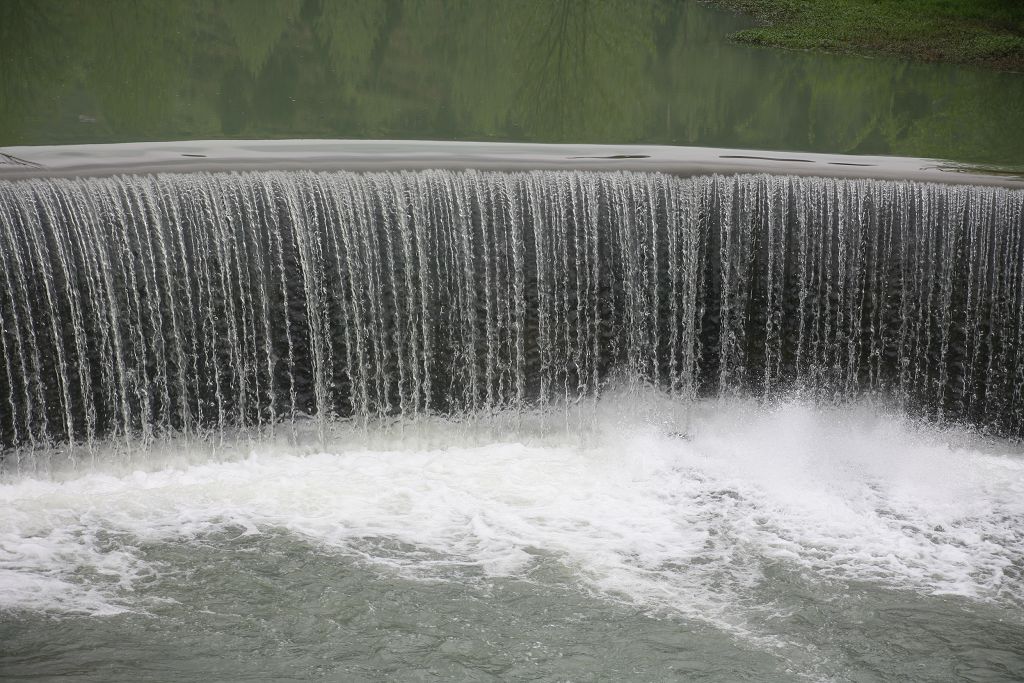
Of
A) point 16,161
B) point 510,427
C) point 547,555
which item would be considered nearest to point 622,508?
point 547,555

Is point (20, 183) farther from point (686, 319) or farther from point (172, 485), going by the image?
point (686, 319)

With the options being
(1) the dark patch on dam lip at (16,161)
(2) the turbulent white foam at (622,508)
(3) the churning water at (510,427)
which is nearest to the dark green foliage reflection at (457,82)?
(1) the dark patch on dam lip at (16,161)

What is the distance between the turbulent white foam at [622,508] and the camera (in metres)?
7.21

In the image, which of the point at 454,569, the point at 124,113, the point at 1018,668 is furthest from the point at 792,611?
the point at 124,113

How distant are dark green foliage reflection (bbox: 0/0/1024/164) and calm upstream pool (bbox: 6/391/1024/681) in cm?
453

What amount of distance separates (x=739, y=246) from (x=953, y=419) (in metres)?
2.09

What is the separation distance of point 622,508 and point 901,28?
670 inches

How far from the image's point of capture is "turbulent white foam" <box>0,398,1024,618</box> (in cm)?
721

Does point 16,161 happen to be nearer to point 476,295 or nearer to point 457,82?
point 476,295

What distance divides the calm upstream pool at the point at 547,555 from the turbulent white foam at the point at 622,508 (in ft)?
0.06

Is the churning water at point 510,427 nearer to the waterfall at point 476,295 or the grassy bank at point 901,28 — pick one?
the waterfall at point 476,295

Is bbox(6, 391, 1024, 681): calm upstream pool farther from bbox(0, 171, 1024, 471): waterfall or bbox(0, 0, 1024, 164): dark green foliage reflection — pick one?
bbox(0, 0, 1024, 164): dark green foliage reflection

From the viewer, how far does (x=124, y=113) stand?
496 inches

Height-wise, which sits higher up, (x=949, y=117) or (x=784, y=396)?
(x=949, y=117)
